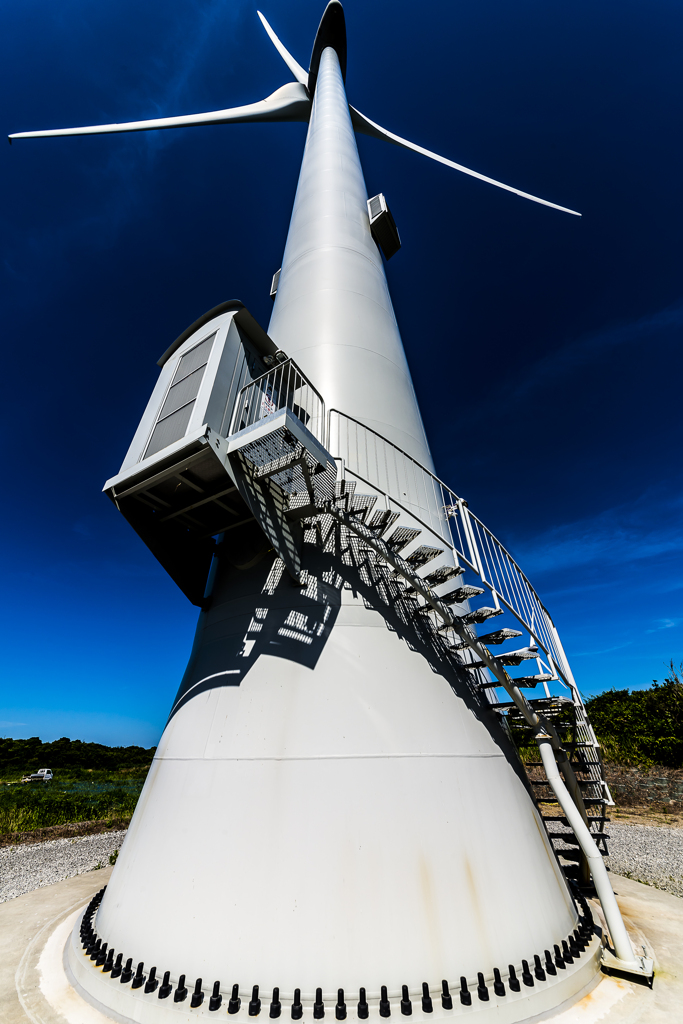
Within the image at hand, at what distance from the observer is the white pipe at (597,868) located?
4371 millimetres

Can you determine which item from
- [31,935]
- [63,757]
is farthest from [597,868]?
[63,757]

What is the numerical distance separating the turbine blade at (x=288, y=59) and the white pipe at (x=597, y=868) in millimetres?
27258

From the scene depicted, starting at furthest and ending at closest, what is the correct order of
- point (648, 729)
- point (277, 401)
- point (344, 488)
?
point (648, 729)
point (277, 401)
point (344, 488)

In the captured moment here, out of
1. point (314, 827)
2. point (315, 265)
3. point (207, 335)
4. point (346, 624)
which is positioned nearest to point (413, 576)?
point (346, 624)

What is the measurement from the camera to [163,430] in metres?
5.68

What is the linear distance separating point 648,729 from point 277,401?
3018 centimetres

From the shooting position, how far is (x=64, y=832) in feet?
43.7

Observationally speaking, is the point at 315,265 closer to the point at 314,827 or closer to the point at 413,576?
the point at 413,576

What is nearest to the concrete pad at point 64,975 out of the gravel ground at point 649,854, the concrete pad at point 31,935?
the concrete pad at point 31,935

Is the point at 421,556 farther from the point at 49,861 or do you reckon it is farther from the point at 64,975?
the point at 49,861

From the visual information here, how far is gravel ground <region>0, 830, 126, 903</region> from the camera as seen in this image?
25.8ft

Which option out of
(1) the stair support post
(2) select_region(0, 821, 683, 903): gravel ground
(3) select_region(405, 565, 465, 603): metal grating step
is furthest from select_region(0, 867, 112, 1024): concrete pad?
(3) select_region(405, 565, 465, 603): metal grating step

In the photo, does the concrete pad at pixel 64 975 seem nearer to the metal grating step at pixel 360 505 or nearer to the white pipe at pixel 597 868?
the white pipe at pixel 597 868

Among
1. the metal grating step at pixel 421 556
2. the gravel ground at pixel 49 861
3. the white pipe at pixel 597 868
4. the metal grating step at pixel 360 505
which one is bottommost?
the gravel ground at pixel 49 861
